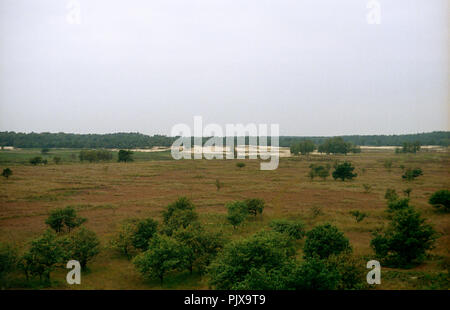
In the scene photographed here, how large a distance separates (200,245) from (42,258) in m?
8.49

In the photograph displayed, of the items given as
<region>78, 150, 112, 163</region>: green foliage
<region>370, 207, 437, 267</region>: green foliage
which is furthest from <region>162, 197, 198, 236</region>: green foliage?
<region>78, 150, 112, 163</region>: green foliage

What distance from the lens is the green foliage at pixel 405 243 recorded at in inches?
712

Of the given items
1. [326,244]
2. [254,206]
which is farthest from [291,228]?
[254,206]

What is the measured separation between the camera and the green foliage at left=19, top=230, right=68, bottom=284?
15.9m

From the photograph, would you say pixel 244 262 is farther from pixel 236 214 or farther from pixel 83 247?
pixel 236 214

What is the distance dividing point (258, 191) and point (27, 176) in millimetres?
39921

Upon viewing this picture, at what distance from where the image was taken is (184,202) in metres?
Answer: 26.7

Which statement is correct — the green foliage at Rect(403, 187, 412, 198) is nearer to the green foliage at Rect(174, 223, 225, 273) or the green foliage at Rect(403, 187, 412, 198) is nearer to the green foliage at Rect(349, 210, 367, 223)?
the green foliage at Rect(349, 210, 367, 223)

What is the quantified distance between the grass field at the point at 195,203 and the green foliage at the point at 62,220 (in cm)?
121

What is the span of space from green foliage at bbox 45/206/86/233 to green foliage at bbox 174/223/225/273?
35.9 feet

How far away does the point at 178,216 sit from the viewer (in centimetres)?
2389
